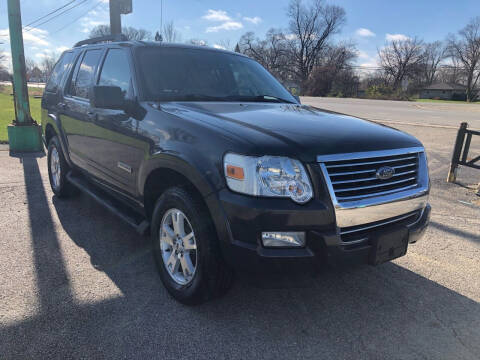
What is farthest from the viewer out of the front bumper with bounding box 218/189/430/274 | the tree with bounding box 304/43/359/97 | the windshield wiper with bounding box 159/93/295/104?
the tree with bounding box 304/43/359/97

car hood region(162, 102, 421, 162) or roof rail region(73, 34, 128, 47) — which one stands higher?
roof rail region(73, 34, 128, 47)

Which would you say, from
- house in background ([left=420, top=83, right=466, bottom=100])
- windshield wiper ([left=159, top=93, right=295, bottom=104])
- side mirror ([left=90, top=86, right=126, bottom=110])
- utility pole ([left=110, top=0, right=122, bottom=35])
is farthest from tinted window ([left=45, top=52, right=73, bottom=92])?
house in background ([left=420, top=83, right=466, bottom=100])

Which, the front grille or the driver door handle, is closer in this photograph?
the front grille

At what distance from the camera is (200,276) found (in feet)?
8.16

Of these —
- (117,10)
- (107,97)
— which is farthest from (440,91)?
(107,97)

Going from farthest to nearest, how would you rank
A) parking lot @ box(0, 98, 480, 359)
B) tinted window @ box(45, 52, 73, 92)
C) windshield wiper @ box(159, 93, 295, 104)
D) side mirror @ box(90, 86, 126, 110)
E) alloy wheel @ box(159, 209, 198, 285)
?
tinted window @ box(45, 52, 73, 92), windshield wiper @ box(159, 93, 295, 104), side mirror @ box(90, 86, 126, 110), alloy wheel @ box(159, 209, 198, 285), parking lot @ box(0, 98, 480, 359)

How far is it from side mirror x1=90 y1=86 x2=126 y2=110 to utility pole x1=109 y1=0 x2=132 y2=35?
9.96 meters

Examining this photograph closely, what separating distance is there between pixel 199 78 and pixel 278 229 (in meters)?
1.91

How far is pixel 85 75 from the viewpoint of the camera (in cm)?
426

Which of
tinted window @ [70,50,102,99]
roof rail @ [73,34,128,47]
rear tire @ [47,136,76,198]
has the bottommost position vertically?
rear tire @ [47,136,76,198]

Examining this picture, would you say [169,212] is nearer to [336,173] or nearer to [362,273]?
[336,173]

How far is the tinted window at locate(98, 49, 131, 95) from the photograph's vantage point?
3.38 m

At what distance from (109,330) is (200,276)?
0.68 metres

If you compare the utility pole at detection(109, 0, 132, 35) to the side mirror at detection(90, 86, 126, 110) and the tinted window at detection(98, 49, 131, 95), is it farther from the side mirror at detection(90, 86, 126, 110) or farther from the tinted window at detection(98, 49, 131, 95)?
the side mirror at detection(90, 86, 126, 110)
